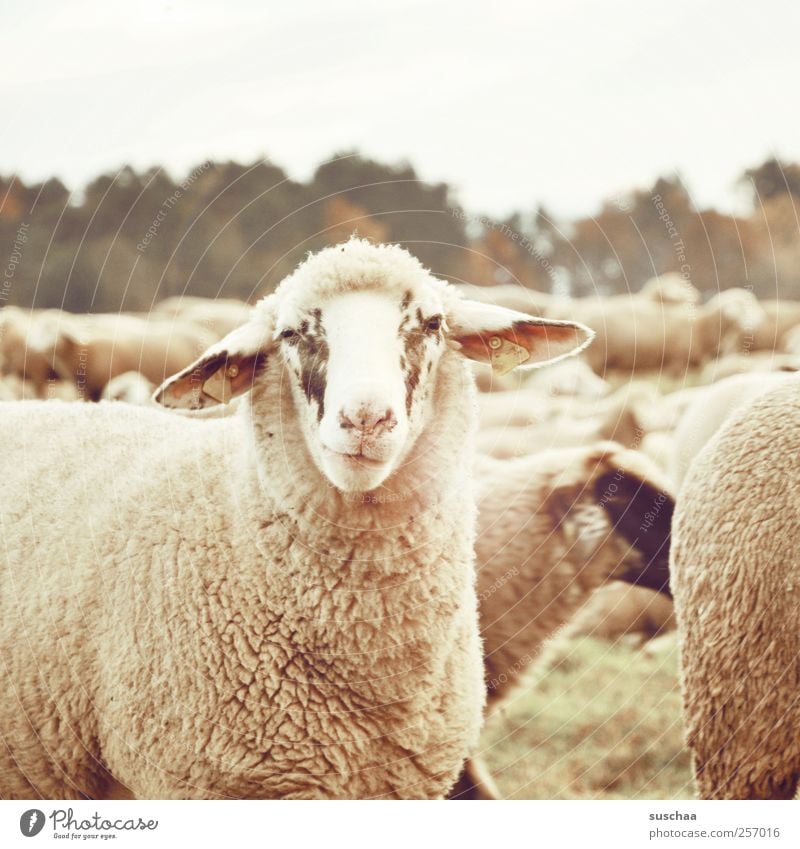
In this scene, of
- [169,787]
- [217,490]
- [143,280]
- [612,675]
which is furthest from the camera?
[143,280]

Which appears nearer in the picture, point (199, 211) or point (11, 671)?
point (11, 671)

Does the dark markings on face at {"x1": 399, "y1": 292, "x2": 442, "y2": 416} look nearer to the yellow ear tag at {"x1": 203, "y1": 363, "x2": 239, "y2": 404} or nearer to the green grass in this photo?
the yellow ear tag at {"x1": 203, "y1": 363, "x2": 239, "y2": 404}

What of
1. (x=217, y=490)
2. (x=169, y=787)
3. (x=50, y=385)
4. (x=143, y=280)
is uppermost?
(x=143, y=280)

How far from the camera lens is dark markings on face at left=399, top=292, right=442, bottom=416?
2.63 m

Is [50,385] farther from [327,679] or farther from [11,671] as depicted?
[327,679]

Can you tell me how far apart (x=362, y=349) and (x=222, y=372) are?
1.60 feet

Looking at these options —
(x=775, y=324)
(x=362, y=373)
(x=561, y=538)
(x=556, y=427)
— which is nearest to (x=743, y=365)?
(x=775, y=324)

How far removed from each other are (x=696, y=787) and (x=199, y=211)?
2.81 m

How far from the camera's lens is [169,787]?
2.70 metres

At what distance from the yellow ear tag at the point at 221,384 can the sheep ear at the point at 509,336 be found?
2.06ft

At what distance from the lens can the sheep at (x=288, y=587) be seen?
8.73ft

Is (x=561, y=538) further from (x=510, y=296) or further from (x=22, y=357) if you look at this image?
(x=22, y=357)

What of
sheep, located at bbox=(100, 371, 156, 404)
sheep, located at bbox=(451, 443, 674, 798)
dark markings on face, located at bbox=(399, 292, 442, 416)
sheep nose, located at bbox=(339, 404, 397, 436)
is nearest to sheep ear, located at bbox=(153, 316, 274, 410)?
dark markings on face, located at bbox=(399, 292, 442, 416)

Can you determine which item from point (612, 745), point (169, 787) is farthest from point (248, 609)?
point (612, 745)
